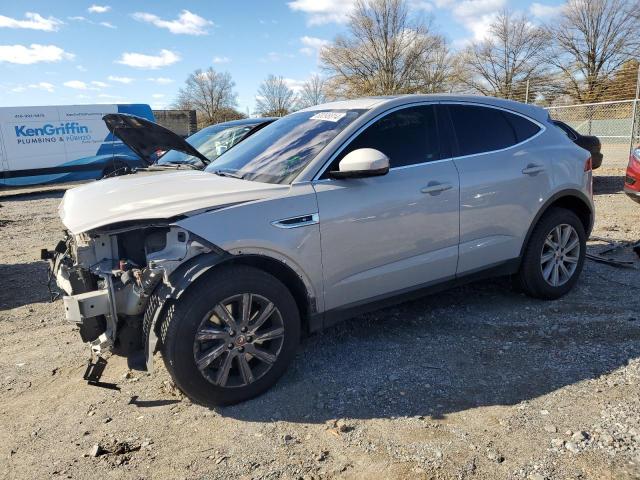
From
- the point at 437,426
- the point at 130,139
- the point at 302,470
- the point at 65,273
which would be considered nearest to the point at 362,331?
the point at 437,426

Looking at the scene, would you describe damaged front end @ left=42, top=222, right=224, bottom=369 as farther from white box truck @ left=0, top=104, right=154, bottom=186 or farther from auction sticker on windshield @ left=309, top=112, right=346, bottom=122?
white box truck @ left=0, top=104, right=154, bottom=186

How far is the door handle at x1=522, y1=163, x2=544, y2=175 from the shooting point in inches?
166

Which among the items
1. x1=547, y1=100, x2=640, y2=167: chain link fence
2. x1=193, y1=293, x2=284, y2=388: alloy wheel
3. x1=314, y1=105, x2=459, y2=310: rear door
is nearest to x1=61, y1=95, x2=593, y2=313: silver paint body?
x1=314, y1=105, x2=459, y2=310: rear door

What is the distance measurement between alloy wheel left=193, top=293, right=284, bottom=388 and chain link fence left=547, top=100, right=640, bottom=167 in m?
15.2

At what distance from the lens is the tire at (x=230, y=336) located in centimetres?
284

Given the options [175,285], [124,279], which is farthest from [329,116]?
[124,279]

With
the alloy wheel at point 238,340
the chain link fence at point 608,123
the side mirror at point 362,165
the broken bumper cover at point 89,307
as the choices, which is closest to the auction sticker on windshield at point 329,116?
the side mirror at point 362,165

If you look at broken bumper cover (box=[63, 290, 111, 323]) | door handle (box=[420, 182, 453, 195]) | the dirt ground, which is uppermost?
door handle (box=[420, 182, 453, 195])

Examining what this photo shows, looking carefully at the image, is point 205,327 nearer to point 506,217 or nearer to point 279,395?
point 279,395

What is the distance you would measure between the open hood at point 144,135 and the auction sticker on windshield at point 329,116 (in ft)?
4.45

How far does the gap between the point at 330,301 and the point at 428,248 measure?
891 millimetres

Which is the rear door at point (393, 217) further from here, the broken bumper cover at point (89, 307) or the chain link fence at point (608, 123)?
the chain link fence at point (608, 123)

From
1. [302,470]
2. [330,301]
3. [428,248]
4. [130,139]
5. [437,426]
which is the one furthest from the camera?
[130,139]

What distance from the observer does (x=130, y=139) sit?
5.05 meters
